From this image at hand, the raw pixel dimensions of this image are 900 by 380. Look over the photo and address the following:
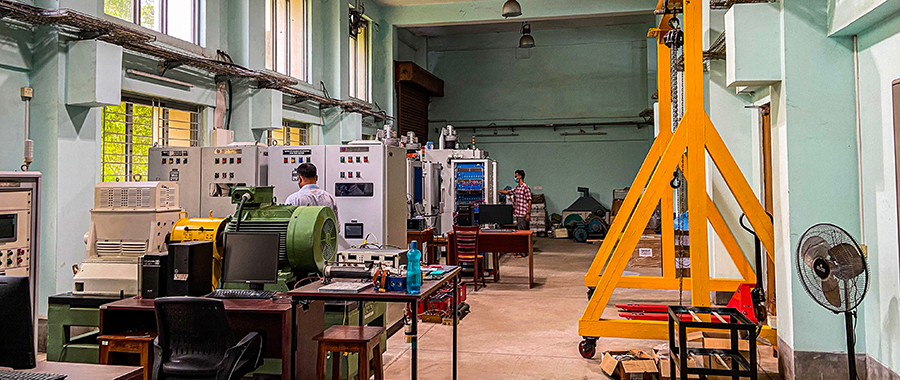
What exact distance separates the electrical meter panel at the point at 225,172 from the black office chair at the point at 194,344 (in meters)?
3.50

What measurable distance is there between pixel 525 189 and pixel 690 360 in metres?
6.97

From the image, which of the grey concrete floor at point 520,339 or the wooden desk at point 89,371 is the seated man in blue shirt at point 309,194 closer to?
the grey concrete floor at point 520,339

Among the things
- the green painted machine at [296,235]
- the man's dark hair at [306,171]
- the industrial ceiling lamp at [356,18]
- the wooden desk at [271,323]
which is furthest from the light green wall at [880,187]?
the industrial ceiling lamp at [356,18]

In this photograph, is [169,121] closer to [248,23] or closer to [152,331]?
[248,23]

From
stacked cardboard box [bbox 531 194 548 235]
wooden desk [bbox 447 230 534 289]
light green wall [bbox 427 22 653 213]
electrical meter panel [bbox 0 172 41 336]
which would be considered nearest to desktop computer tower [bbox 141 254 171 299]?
electrical meter panel [bbox 0 172 41 336]

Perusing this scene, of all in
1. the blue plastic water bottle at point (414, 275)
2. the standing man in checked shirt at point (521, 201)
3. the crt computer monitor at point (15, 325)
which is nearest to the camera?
the crt computer monitor at point (15, 325)

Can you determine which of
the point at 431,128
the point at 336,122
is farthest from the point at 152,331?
the point at 431,128

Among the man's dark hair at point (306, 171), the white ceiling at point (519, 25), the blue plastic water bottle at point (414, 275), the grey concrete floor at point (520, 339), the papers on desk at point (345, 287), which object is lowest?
the grey concrete floor at point (520, 339)

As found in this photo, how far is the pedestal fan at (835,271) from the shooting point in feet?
10.3

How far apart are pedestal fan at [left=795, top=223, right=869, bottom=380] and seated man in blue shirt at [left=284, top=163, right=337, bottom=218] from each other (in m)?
3.53

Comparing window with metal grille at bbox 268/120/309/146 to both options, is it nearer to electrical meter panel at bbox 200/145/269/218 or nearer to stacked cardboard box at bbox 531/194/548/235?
electrical meter panel at bbox 200/145/269/218

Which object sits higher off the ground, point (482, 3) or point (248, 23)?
point (482, 3)

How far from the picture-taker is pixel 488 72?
657 inches

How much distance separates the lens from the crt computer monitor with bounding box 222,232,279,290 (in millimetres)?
3725
